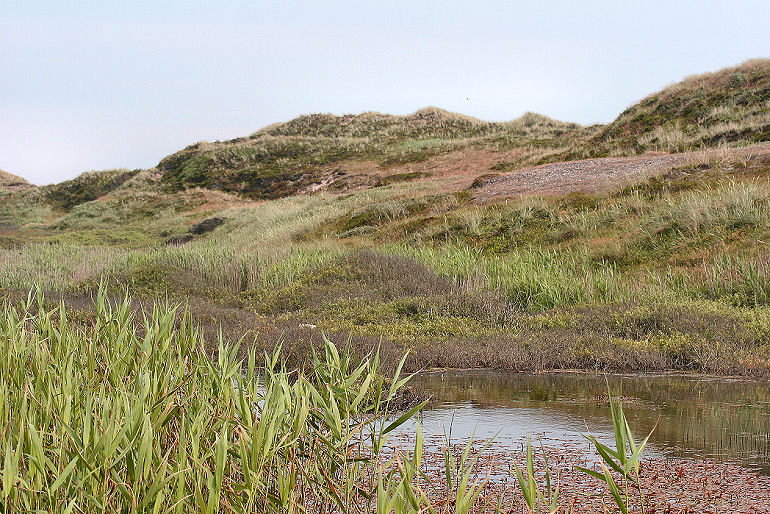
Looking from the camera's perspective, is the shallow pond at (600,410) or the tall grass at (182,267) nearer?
the shallow pond at (600,410)

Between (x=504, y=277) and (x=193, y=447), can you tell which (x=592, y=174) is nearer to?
(x=504, y=277)

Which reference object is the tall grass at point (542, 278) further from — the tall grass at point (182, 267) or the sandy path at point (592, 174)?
the sandy path at point (592, 174)

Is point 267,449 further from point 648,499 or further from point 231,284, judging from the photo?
point 231,284

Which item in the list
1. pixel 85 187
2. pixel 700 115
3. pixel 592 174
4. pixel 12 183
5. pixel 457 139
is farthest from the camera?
→ pixel 12 183

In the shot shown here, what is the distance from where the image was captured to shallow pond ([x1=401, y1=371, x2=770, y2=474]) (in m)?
5.38

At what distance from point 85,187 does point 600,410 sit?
69.6 m

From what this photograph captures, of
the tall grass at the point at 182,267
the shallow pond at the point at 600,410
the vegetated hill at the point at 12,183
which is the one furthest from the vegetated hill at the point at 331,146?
the shallow pond at the point at 600,410

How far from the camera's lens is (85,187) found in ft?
223

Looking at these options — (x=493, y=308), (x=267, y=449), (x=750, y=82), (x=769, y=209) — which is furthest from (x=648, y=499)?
(x=750, y=82)

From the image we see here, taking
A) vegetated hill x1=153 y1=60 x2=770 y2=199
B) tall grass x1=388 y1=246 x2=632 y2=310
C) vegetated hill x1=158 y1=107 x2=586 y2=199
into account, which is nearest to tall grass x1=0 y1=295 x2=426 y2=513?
tall grass x1=388 y1=246 x2=632 y2=310

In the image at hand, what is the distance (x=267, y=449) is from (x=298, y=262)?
12482 millimetres

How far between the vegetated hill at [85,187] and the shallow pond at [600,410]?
61780mm

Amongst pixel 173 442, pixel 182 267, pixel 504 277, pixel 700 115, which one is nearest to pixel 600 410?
pixel 173 442

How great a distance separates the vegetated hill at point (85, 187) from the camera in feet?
210
